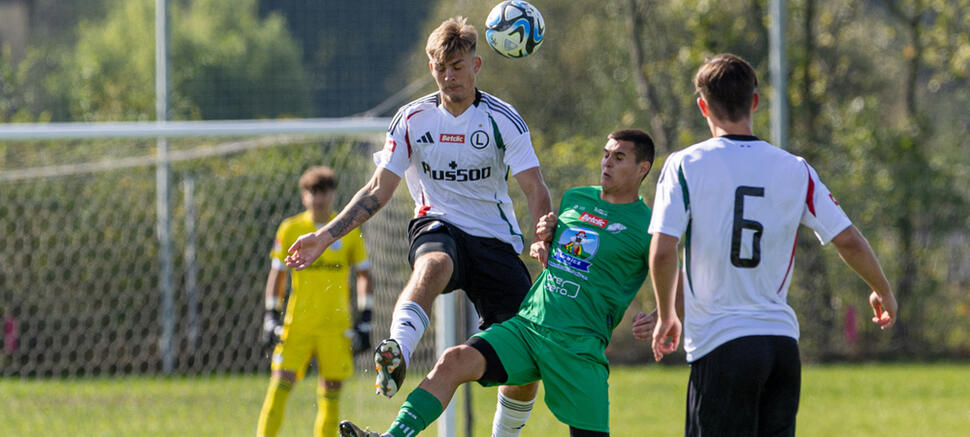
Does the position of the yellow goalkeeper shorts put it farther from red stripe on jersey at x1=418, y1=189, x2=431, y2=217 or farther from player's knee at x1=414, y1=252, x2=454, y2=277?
player's knee at x1=414, y1=252, x2=454, y2=277

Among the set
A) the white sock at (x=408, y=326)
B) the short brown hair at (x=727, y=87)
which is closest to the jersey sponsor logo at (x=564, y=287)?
the white sock at (x=408, y=326)

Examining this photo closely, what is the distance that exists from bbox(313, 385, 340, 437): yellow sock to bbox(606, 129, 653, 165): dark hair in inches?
167

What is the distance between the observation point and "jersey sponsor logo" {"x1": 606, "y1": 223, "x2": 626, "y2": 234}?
5438 millimetres

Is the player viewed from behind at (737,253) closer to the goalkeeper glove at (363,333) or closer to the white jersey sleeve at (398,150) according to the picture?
the white jersey sleeve at (398,150)

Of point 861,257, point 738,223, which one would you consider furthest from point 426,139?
point 861,257

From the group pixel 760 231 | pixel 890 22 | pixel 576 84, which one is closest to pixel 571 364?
pixel 760 231

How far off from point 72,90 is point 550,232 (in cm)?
1191

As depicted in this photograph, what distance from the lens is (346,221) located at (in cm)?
550

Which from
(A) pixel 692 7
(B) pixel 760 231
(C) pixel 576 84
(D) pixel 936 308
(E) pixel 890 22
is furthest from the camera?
(C) pixel 576 84

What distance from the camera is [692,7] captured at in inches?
667

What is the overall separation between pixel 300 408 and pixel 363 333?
13.0 ft

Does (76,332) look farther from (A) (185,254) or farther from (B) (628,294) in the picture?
(B) (628,294)

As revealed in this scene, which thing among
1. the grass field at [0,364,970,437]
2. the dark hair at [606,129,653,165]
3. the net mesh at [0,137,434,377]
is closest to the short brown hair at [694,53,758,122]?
the dark hair at [606,129,653,165]

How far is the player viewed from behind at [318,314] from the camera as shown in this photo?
347 inches
